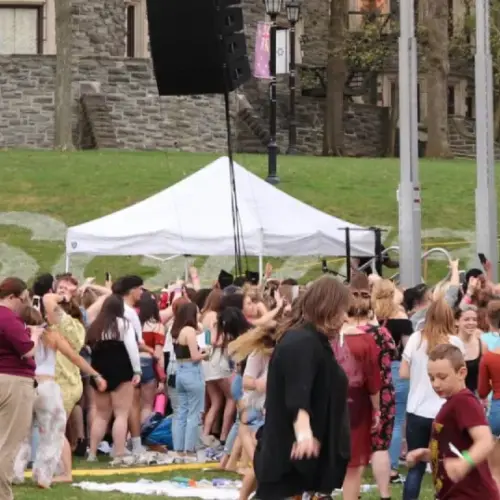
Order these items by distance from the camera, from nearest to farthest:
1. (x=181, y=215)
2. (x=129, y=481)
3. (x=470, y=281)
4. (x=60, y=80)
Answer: (x=129, y=481)
(x=470, y=281)
(x=181, y=215)
(x=60, y=80)

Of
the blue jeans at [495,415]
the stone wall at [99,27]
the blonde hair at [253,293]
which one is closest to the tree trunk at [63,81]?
the stone wall at [99,27]

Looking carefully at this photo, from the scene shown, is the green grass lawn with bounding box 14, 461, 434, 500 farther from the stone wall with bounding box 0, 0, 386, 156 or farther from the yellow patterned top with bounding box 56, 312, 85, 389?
the stone wall with bounding box 0, 0, 386, 156

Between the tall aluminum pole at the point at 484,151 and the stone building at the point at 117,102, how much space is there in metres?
21.1

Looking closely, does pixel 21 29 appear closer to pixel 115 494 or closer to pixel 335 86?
pixel 335 86

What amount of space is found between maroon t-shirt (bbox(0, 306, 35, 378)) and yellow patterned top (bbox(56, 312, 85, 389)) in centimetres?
218

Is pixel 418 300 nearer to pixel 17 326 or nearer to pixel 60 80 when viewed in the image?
pixel 17 326

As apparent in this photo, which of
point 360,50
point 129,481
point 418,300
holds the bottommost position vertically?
point 129,481

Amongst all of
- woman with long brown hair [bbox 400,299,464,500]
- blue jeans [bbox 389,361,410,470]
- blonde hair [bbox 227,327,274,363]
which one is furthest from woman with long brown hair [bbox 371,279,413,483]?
blonde hair [bbox 227,327,274,363]

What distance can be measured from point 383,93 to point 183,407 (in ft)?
145

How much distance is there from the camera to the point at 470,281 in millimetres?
18062

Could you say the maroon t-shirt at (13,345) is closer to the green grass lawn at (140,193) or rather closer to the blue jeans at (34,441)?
the blue jeans at (34,441)

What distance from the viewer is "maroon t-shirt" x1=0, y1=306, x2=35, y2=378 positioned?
41.4ft

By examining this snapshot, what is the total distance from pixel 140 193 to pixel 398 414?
65.8 feet

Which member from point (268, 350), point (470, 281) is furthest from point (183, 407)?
point (268, 350)
